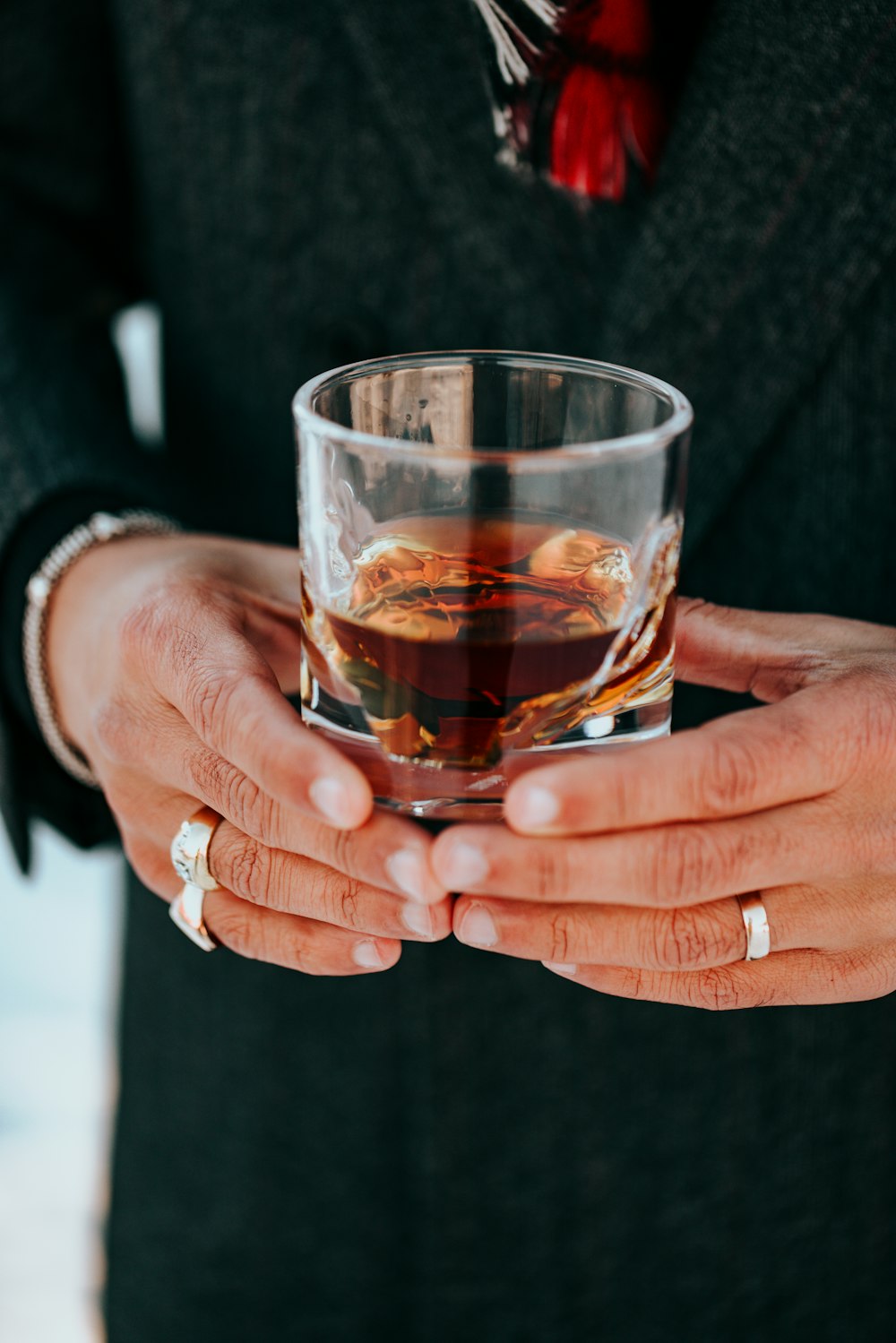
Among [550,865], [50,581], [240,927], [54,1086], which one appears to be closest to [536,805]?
[550,865]

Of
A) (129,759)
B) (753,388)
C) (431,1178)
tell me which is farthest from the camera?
(431,1178)

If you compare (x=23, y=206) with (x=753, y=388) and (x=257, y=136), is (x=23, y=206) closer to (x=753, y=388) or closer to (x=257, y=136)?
(x=257, y=136)

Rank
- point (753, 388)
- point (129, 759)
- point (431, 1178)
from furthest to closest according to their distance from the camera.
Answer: point (431, 1178) < point (753, 388) < point (129, 759)

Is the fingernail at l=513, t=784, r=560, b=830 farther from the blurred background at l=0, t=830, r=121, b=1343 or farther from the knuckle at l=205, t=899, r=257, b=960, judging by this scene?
the blurred background at l=0, t=830, r=121, b=1343

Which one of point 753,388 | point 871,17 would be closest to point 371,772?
point 753,388

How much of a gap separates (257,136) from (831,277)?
526mm

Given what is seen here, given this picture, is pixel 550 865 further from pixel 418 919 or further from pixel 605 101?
pixel 605 101

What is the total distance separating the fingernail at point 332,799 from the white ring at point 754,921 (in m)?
0.23

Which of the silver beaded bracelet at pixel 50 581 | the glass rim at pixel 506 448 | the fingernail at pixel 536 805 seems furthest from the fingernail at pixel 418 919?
the silver beaded bracelet at pixel 50 581

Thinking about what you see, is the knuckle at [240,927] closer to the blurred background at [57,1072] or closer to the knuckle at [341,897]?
the knuckle at [341,897]

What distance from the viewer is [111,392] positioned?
1.08 metres

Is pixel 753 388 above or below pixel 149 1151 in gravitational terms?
above

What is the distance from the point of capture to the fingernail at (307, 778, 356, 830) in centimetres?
52

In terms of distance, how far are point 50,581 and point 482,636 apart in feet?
1.58
